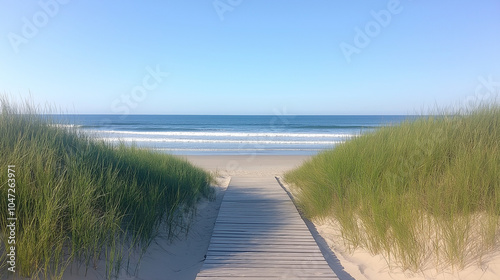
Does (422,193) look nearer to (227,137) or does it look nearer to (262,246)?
(262,246)

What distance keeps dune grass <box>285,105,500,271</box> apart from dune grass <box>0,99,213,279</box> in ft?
8.27

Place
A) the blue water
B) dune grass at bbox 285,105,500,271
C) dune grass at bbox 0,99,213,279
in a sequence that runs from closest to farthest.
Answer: dune grass at bbox 0,99,213,279
dune grass at bbox 285,105,500,271
the blue water

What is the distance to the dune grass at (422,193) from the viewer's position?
3.22 metres

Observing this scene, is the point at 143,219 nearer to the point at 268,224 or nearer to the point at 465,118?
the point at 268,224

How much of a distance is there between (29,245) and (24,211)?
0.38m

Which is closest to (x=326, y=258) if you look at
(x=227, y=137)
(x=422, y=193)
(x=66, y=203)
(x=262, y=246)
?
(x=262, y=246)

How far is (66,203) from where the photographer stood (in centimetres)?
303

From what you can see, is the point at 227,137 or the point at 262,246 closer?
the point at 262,246

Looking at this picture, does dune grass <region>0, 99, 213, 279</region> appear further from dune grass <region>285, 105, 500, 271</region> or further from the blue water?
dune grass <region>285, 105, 500, 271</region>

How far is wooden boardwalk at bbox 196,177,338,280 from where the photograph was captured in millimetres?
3239

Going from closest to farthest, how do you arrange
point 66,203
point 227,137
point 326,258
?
point 66,203 → point 326,258 → point 227,137

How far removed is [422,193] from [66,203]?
3.89 metres

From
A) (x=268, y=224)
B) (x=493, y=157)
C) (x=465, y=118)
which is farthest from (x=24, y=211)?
(x=465, y=118)

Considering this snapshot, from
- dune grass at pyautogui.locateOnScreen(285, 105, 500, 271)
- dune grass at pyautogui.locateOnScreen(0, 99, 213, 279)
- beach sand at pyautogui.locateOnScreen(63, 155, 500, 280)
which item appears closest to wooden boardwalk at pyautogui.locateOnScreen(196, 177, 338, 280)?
beach sand at pyautogui.locateOnScreen(63, 155, 500, 280)
